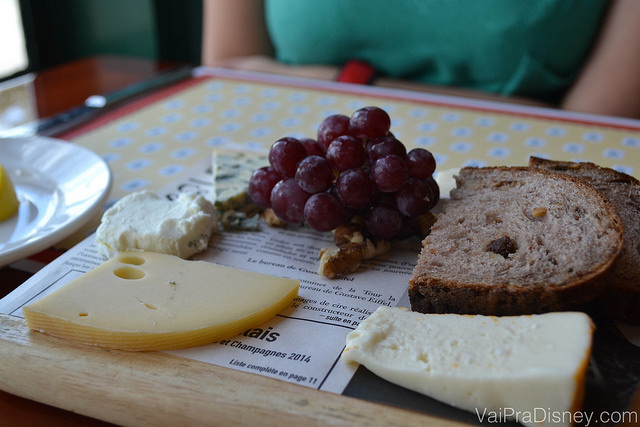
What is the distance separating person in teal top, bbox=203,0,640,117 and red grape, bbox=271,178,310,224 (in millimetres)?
1349

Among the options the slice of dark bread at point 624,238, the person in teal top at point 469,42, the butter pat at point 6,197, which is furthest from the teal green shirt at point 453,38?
the butter pat at point 6,197

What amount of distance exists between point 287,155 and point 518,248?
0.38m

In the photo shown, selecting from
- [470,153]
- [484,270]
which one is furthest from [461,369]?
[470,153]

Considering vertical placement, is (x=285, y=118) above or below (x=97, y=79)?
above

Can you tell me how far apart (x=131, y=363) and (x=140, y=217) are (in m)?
0.31

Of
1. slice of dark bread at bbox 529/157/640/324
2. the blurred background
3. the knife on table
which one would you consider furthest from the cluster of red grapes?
the blurred background

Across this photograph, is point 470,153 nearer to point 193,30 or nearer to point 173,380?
point 173,380

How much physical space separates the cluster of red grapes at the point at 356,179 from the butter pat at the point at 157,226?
124 millimetres

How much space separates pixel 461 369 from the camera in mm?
652

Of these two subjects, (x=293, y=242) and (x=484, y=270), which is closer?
(x=484, y=270)

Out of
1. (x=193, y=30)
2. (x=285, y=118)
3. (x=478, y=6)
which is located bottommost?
(x=193, y=30)

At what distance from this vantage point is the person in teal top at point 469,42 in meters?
1.95

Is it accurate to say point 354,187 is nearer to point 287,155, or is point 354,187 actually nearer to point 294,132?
point 287,155

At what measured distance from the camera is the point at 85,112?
1.69 m
